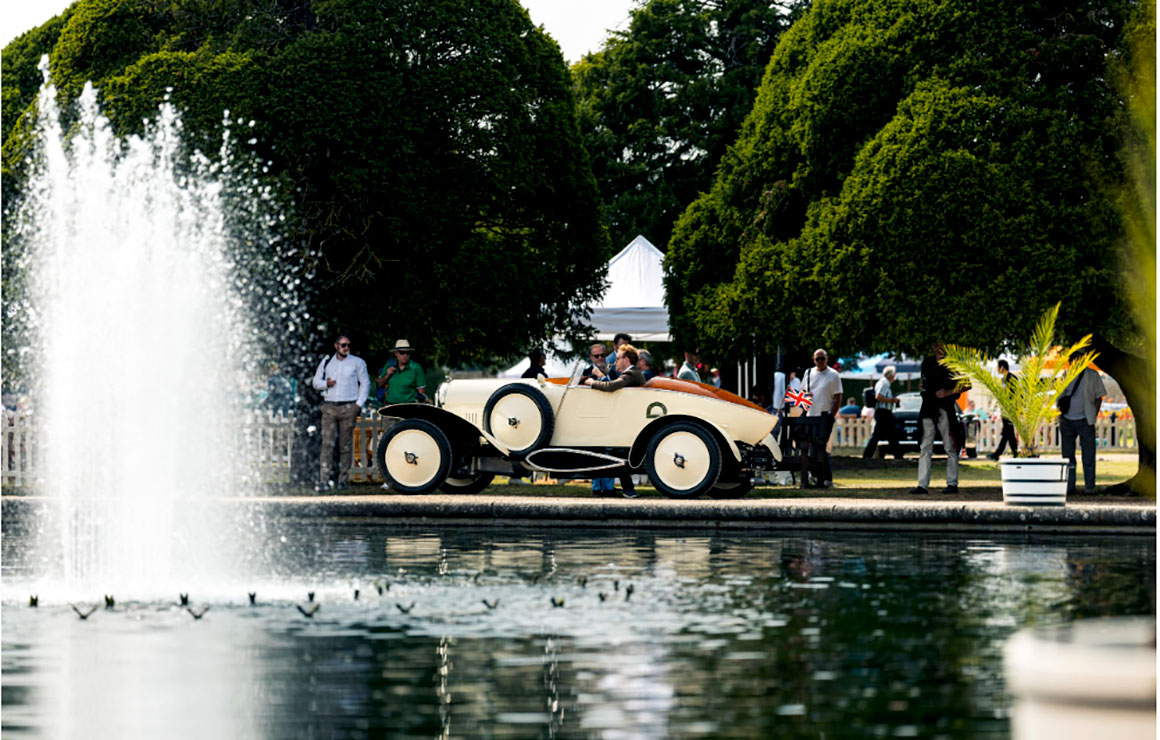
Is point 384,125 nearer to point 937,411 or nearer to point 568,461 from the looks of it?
point 568,461

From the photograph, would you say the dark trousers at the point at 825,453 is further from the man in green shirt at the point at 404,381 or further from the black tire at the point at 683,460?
the man in green shirt at the point at 404,381

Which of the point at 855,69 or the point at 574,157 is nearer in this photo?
the point at 855,69

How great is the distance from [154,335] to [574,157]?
11.3 metres

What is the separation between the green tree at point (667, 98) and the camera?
44938mm

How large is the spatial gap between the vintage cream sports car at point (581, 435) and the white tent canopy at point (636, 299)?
1106cm

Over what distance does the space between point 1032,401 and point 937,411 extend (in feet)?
6.95

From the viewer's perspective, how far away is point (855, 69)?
2234 cm

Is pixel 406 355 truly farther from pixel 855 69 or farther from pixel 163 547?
pixel 163 547

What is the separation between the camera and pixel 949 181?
20.8 m

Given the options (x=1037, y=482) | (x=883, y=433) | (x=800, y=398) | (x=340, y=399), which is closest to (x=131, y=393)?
(x=340, y=399)

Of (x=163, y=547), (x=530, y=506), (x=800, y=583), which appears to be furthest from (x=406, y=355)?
(x=800, y=583)

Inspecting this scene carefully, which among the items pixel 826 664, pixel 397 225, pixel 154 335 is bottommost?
pixel 826 664

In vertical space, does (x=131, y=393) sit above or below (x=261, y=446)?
above

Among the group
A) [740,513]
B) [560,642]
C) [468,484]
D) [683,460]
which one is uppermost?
[683,460]
